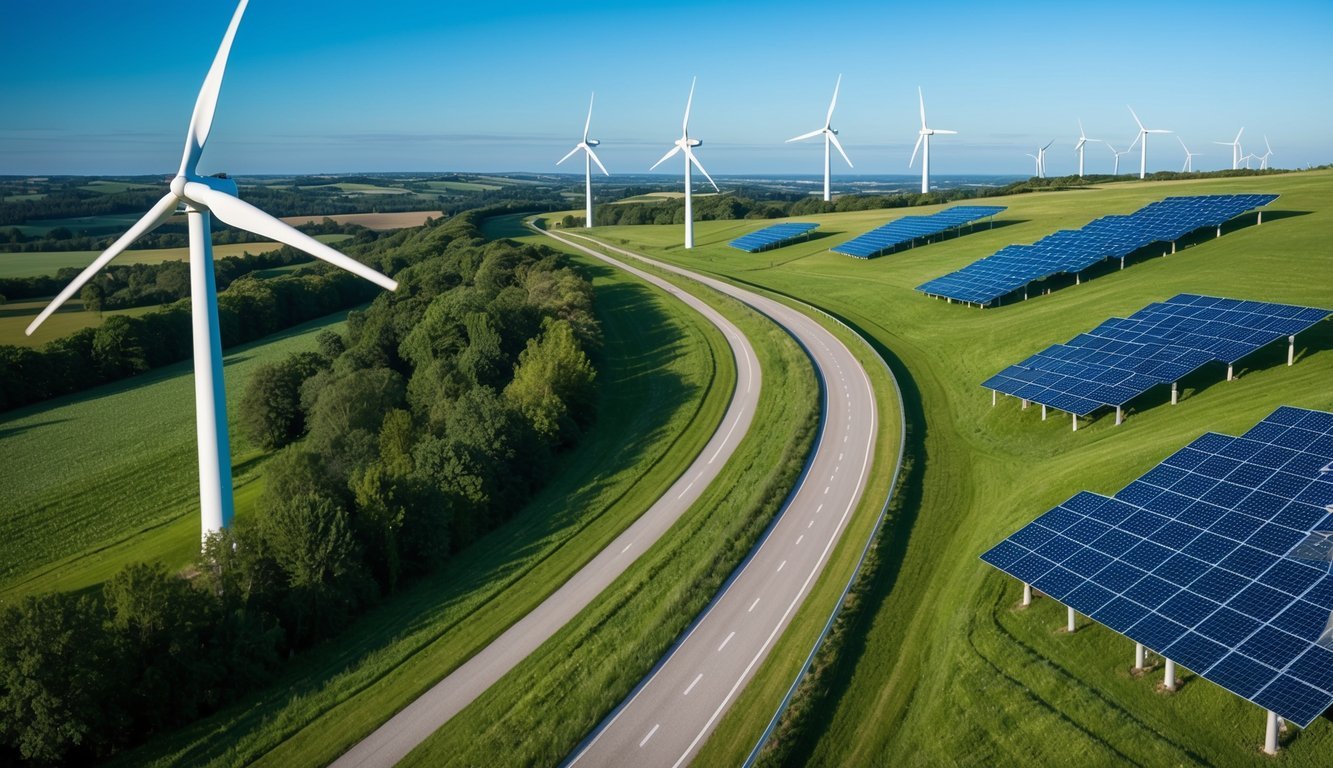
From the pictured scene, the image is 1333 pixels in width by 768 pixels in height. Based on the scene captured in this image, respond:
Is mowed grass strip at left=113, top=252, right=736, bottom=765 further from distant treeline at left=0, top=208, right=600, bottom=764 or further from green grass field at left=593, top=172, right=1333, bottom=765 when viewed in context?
green grass field at left=593, top=172, right=1333, bottom=765

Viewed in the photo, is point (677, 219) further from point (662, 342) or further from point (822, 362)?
point (822, 362)

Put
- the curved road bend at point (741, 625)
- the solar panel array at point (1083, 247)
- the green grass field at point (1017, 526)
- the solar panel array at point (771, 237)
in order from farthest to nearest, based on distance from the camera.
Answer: the solar panel array at point (771, 237), the solar panel array at point (1083, 247), the curved road bend at point (741, 625), the green grass field at point (1017, 526)

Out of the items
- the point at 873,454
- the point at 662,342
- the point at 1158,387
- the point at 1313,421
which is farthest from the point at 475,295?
the point at 1313,421

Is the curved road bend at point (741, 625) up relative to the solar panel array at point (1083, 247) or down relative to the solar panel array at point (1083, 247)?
down

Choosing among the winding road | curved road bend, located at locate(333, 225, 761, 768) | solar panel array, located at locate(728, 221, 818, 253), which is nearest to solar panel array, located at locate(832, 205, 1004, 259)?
solar panel array, located at locate(728, 221, 818, 253)

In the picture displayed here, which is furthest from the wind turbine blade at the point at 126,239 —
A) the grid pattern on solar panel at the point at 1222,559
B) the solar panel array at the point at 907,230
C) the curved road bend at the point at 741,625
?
the solar panel array at the point at 907,230

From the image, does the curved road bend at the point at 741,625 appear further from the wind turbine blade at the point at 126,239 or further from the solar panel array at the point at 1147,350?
the wind turbine blade at the point at 126,239
